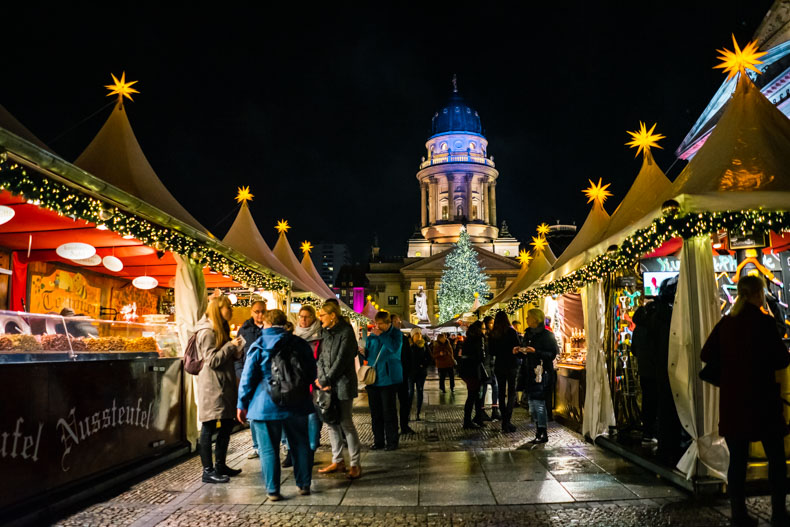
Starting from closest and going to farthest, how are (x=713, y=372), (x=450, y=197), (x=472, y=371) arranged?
1. (x=713, y=372)
2. (x=472, y=371)
3. (x=450, y=197)

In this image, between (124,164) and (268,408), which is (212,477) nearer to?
(268,408)

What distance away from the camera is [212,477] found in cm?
625

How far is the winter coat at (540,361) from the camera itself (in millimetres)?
8320

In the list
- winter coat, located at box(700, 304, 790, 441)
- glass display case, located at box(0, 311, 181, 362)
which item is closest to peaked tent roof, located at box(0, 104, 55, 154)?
glass display case, located at box(0, 311, 181, 362)

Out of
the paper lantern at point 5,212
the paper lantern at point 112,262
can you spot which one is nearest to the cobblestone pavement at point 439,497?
the paper lantern at point 5,212

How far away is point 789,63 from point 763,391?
16.7 metres

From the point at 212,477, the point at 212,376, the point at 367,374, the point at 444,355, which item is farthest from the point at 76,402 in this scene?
the point at 444,355

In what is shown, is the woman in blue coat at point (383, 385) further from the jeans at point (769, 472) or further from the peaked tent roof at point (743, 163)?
the jeans at point (769, 472)

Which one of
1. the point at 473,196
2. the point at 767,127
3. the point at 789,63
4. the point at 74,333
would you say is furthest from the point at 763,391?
the point at 473,196

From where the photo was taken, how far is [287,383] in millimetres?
5371

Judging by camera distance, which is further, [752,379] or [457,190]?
[457,190]

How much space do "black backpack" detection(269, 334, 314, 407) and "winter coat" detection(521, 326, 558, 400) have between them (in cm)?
396

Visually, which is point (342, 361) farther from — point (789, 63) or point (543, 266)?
point (789, 63)

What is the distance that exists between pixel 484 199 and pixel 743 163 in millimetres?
78075
